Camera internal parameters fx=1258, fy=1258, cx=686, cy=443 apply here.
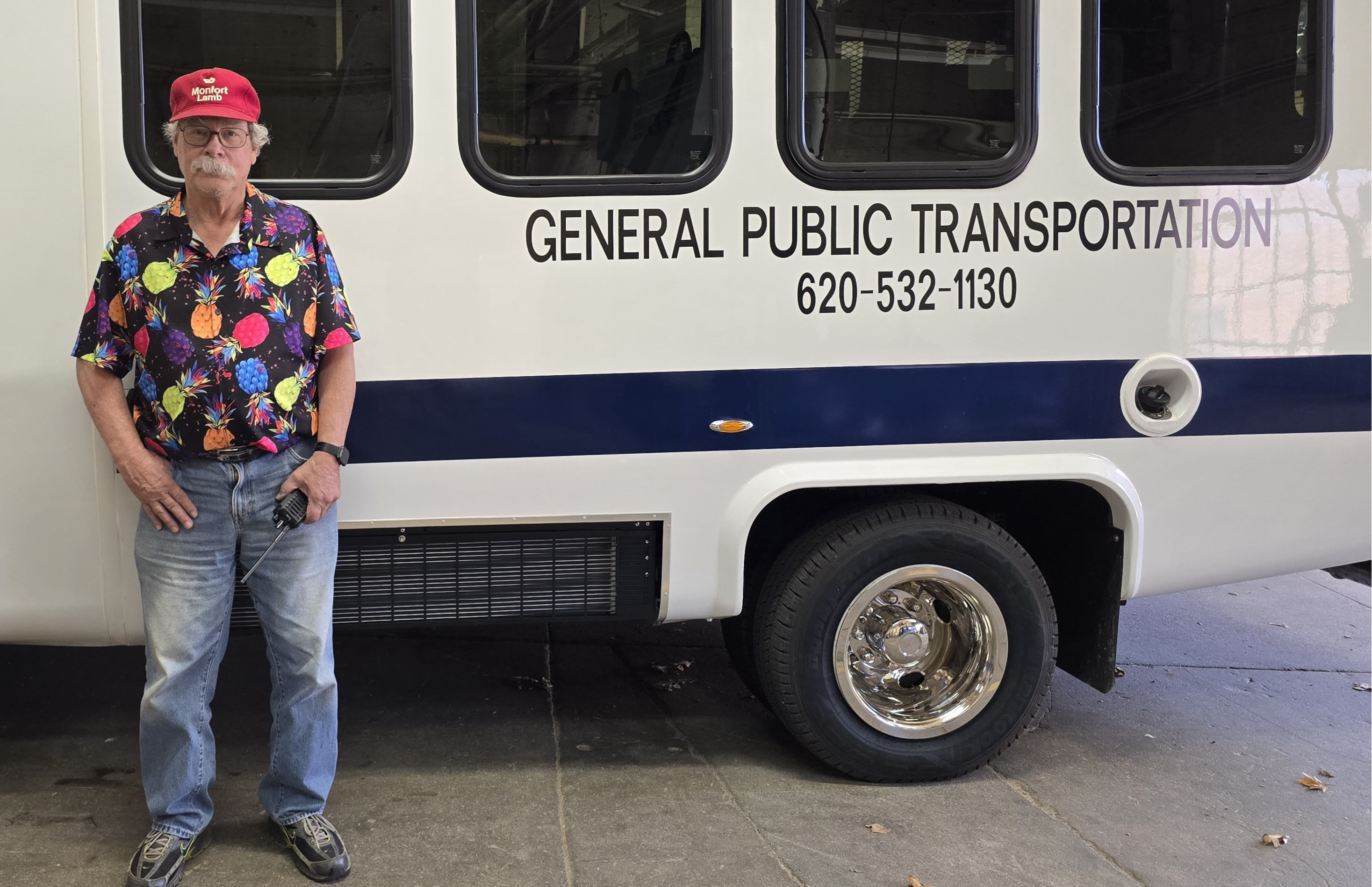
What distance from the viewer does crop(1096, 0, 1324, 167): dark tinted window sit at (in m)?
3.70

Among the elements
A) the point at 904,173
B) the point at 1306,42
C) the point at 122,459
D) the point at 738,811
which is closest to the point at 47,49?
the point at 122,459

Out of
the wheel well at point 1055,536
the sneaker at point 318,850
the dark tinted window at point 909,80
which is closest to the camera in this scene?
the sneaker at point 318,850

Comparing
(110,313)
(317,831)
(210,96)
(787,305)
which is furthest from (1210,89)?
(317,831)

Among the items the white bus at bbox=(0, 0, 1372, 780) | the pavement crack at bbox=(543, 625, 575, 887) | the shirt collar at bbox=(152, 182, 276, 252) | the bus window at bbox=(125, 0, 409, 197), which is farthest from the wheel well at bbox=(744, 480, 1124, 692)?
the shirt collar at bbox=(152, 182, 276, 252)

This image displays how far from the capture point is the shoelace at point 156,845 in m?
3.18

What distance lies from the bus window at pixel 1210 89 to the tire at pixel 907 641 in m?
1.24

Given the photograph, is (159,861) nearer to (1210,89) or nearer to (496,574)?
(496,574)

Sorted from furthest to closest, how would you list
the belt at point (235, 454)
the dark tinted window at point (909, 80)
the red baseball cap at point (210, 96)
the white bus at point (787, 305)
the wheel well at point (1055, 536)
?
the wheel well at point (1055, 536)
the dark tinted window at point (909, 80)
the white bus at point (787, 305)
the belt at point (235, 454)
the red baseball cap at point (210, 96)

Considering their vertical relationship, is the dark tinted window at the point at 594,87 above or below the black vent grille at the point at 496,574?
above

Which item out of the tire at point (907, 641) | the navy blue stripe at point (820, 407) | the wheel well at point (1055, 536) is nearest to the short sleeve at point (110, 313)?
the navy blue stripe at point (820, 407)

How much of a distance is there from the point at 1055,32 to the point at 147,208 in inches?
100

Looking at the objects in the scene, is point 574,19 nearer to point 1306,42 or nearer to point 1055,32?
point 1055,32

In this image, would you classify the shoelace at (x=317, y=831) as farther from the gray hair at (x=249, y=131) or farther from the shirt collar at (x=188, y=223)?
the gray hair at (x=249, y=131)

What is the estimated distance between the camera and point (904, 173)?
363cm
